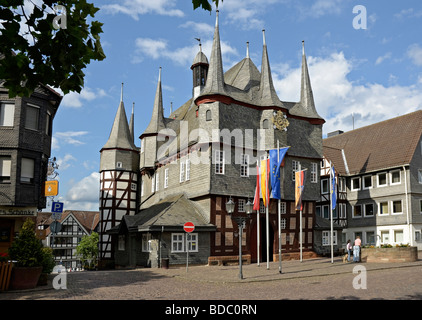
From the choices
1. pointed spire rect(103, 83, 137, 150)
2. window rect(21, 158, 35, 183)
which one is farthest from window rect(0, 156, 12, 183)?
pointed spire rect(103, 83, 137, 150)

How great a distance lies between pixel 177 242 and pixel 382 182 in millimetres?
24419

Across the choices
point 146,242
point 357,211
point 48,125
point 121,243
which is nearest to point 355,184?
point 357,211

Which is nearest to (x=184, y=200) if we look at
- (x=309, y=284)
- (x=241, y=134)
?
(x=241, y=134)

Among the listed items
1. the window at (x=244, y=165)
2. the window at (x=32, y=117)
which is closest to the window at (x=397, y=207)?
the window at (x=244, y=165)

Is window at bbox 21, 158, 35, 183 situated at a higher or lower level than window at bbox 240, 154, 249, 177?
lower

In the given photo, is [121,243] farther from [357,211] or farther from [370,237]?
[370,237]

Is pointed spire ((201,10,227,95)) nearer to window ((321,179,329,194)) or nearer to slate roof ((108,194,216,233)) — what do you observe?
slate roof ((108,194,216,233))

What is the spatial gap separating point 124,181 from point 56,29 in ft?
128

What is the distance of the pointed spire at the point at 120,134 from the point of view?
4562cm

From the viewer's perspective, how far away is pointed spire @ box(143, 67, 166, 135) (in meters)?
43.7

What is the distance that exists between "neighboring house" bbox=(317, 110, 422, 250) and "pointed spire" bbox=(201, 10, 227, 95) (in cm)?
1993

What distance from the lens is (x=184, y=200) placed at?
32656 millimetres

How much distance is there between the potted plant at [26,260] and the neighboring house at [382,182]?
33946 mm
